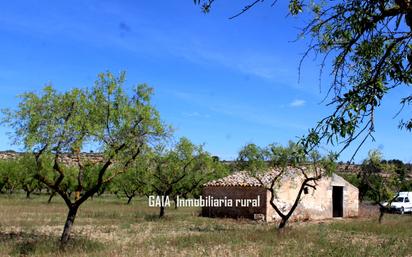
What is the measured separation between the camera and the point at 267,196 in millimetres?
32688

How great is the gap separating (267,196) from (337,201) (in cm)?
1104

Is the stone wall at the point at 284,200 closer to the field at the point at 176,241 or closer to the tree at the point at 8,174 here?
the field at the point at 176,241

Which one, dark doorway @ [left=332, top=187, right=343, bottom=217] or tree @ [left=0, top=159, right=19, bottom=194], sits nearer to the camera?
dark doorway @ [left=332, top=187, right=343, bottom=217]

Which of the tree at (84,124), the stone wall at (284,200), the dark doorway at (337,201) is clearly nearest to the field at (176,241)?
the tree at (84,124)

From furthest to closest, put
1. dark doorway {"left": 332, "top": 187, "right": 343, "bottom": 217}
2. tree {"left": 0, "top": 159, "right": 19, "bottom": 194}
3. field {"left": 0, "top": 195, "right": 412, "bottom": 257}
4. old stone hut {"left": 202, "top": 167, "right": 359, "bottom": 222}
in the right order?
1. tree {"left": 0, "top": 159, "right": 19, "bottom": 194}
2. dark doorway {"left": 332, "top": 187, "right": 343, "bottom": 217}
3. old stone hut {"left": 202, "top": 167, "right": 359, "bottom": 222}
4. field {"left": 0, "top": 195, "right": 412, "bottom": 257}

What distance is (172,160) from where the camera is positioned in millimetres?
34094

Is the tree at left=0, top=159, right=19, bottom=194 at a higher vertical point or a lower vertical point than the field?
higher

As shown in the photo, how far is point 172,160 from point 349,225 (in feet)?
42.2

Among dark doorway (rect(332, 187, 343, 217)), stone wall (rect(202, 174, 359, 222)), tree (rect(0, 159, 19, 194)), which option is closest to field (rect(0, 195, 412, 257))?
stone wall (rect(202, 174, 359, 222))

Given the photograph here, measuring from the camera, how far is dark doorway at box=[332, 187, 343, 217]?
133ft

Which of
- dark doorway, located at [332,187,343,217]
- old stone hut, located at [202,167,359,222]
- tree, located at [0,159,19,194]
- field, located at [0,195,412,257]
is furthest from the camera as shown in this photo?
tree, located at [0,159,19,194]

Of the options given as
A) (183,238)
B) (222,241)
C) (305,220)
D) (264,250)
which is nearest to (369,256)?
(264,250)

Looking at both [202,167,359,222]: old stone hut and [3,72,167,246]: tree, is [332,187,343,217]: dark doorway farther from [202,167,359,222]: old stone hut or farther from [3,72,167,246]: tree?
[3,72,167,246]: tree

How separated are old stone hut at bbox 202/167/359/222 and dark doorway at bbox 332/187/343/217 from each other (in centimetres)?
149
